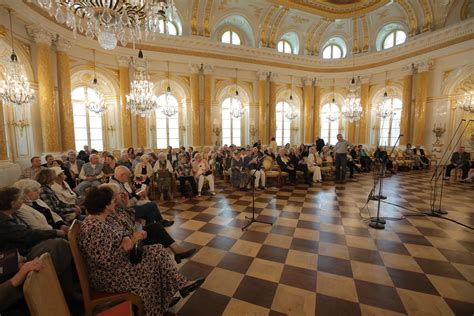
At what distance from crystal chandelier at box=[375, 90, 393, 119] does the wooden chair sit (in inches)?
562

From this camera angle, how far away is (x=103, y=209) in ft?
6.20

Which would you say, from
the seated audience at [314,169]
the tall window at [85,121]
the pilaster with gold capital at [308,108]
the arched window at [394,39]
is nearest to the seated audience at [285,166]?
the seated audience at [314,169]

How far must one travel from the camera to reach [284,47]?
1365cm

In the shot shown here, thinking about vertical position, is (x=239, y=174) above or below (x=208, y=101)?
below

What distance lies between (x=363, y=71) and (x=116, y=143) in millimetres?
13992

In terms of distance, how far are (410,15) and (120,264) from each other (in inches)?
603

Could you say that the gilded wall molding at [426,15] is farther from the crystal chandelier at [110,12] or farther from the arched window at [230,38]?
the crystal chandelier at [110,12]

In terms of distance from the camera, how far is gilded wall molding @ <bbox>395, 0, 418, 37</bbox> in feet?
35.6

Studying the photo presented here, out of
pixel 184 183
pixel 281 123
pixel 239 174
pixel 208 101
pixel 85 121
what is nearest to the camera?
pixel 184 183

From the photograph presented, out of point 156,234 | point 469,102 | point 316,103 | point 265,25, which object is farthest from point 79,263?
point 316,103

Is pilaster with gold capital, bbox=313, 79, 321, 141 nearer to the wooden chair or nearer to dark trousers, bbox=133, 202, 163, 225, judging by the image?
dark trousers, bbox=133, 202, 163, 225

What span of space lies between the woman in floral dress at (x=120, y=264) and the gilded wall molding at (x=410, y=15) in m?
14.8

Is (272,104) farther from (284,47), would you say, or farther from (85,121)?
(85,121)

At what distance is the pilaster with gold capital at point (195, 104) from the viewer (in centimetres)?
1109
